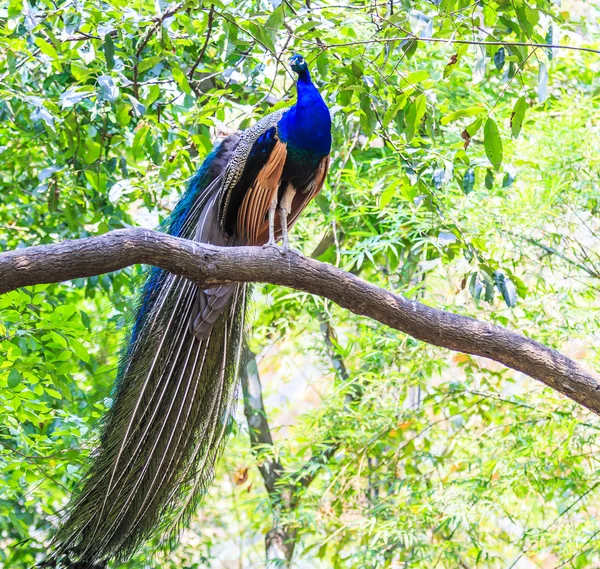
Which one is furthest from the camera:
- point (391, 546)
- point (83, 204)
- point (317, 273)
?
point (391, 546)

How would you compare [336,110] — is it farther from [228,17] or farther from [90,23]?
[90,23]

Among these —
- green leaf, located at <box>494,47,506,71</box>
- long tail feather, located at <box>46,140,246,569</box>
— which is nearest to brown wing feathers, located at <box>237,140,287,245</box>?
long tail feather, located at <box>46,140,246,569</box>

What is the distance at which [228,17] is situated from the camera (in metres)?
2.45

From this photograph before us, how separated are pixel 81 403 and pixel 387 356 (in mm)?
1487

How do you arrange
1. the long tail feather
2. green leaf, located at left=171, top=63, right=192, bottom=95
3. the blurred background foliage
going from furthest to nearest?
green leaf, located at left=171, top=63, right=192, bottom=95, the blurred background foliage, the long tail feather

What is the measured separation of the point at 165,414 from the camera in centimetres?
273

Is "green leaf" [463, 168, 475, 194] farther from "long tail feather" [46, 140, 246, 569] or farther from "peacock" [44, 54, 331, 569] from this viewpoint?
"long tail feather" [46, 140, 246, 569]

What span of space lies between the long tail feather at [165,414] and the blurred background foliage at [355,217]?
0.41 feet

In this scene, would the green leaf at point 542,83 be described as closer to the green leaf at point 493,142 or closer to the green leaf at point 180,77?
the green leaf at point 493,142

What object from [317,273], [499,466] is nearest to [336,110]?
[317,273]

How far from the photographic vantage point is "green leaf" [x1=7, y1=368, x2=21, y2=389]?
260 cm

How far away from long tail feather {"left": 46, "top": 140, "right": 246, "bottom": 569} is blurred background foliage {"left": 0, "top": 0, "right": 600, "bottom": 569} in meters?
0.13

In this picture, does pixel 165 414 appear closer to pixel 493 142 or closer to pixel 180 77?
pixel 180 77

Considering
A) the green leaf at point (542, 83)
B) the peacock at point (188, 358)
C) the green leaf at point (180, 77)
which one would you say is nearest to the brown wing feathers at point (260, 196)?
the peacock at point (188, 358)
